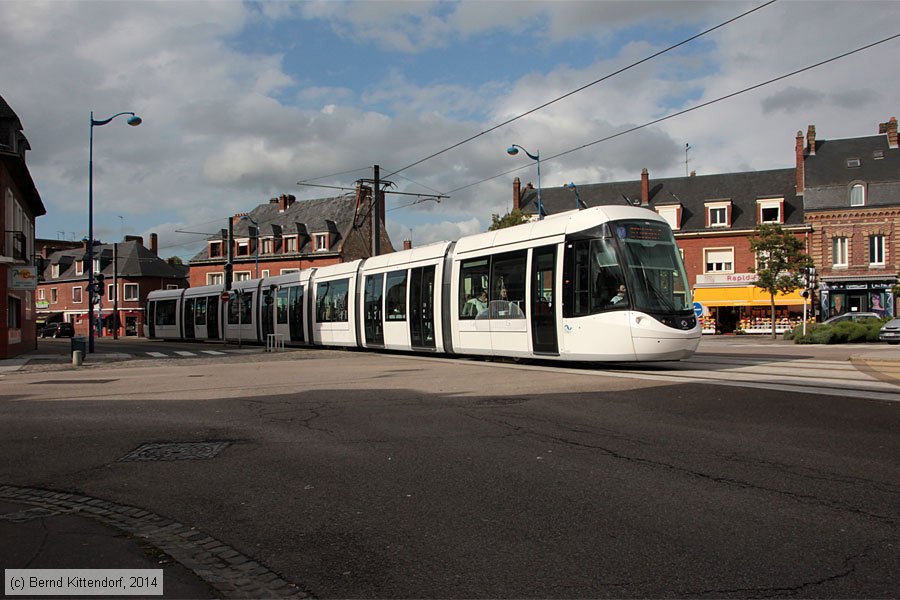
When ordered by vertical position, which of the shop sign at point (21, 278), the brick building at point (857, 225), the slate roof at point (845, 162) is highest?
the slate roof at point (845, 162)

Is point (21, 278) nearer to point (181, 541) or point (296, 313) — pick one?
point (296, 313)

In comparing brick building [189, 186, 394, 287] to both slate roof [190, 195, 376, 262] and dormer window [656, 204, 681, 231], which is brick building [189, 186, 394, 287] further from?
dormer window [656, 204, 681, 231]

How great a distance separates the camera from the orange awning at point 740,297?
48.1m

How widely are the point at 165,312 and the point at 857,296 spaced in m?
42.5

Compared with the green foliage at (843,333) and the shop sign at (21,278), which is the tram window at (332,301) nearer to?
the shop sign at (21,278)

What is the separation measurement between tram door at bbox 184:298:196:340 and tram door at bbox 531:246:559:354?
98.4ft

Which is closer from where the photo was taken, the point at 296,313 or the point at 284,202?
the point at 296,313

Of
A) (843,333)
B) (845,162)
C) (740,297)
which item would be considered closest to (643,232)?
(843,333)

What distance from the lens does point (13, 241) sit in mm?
28578

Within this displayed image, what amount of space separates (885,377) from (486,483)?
9.72 metres

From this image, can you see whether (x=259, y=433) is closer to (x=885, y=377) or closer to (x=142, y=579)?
(x=142, y=579)

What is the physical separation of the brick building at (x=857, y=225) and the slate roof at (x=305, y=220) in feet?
126

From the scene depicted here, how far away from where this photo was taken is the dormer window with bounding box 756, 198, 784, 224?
5078 centimetres

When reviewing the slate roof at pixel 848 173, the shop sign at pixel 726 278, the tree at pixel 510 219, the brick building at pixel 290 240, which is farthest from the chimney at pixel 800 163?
the brick building at pixel 290 240
